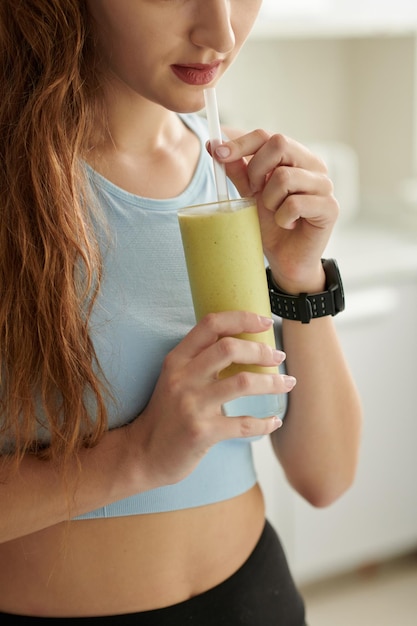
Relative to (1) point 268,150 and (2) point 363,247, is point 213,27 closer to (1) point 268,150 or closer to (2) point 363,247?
Answer: (1) point 268,150

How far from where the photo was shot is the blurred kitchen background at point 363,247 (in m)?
2.48

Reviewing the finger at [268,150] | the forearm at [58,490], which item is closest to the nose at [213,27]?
the finger at [268,150]

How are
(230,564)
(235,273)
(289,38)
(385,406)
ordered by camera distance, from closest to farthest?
(235,273)
(230,564)
(385,406)
(289,38)

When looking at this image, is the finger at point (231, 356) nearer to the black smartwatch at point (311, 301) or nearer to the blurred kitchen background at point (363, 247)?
the black smartwatch at point (311, 301)

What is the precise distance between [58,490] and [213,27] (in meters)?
0.56

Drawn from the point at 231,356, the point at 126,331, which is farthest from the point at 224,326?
the point at 126,331

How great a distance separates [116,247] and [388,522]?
1.84m

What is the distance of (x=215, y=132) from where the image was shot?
988 mm

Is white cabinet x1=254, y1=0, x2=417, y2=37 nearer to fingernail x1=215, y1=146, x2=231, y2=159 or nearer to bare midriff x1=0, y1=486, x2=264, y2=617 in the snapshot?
fingernail x1=215, y1=146, x2=231, y2=159

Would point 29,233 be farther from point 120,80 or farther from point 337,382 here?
point 337,382

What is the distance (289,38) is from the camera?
3.01 m

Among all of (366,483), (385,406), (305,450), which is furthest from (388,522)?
(305,450)

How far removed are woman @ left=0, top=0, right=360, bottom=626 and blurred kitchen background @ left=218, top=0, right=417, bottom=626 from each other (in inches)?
49.2

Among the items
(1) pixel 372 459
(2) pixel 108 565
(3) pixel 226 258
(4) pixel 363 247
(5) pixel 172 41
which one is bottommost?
(1) pixel 372 459
